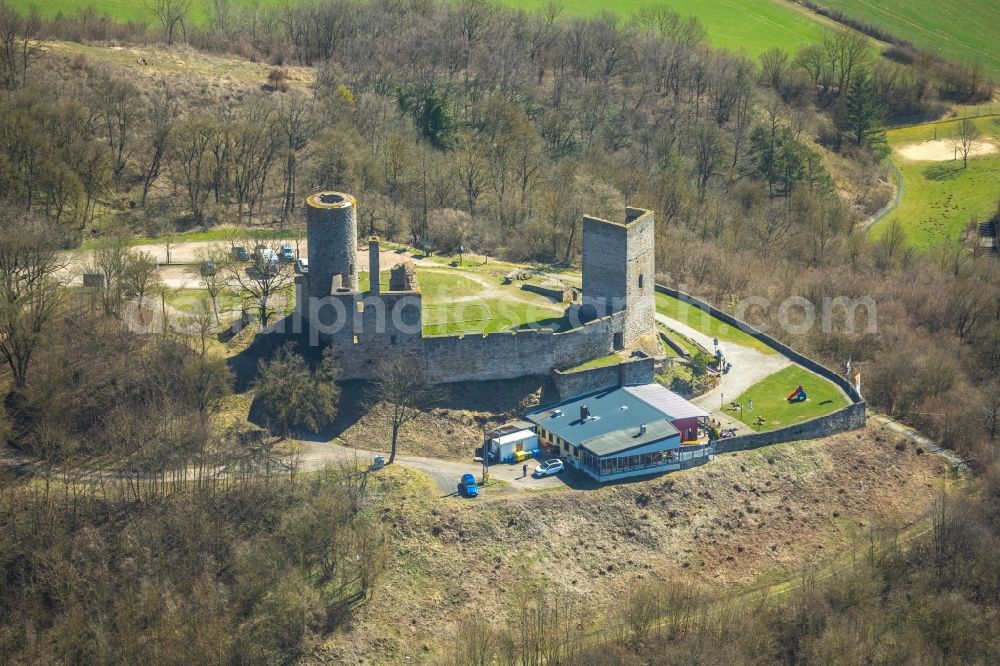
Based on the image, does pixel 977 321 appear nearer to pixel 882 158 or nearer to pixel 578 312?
pixel 578 312

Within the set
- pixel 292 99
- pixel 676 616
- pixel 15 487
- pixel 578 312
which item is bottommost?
pixel 676 616

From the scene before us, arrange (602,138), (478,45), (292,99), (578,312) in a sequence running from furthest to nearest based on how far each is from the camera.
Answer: (478,45) → (602,138) → (292,99) → (578,312)

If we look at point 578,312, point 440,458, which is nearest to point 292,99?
point 578,312

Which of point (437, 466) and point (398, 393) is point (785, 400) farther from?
point (398, 393)

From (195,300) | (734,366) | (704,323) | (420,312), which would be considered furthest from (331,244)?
(704,323)

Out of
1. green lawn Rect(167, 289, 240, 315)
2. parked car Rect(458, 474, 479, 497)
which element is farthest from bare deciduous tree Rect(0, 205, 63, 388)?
parked car Rect(458, 474, 479, 497)

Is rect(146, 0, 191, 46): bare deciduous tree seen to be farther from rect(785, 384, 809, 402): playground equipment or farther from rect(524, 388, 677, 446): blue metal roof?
rect(785, 384, 809, 402): playground equipment
